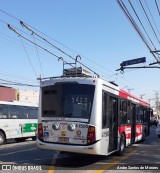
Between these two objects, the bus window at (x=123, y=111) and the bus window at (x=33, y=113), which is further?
the bus window at (x=33, y=113)

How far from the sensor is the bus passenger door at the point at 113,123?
552 inches

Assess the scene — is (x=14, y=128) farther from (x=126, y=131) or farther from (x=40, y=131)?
(x=40, y=131)

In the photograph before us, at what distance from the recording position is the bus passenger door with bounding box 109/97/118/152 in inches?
552

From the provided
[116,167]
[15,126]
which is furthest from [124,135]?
[15,126]

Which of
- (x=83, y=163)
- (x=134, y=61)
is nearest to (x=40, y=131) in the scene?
(x=83, y=163)

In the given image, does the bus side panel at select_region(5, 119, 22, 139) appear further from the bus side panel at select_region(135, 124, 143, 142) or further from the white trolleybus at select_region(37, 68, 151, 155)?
the white trolleybus at select_region(37, 68, 151, 155)

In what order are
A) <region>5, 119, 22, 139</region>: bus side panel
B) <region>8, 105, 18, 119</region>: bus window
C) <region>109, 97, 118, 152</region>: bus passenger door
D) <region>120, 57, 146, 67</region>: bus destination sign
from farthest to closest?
<region>120, 57, 146, 67</region>: bus destination sign, <region>8, 105, 18, 119</region>: bus window, <region>5, 119, 22, 139</region>: bus side panel, <region>109, 97, 118, 152</region>: bus passenger door

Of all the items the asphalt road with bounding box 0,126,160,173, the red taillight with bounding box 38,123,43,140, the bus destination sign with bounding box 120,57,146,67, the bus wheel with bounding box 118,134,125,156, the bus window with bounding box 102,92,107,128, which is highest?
the bus destination sign with bounding box 120,57,146,67

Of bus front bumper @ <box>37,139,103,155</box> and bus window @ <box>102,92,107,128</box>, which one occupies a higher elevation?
bus window @ <box>102,92,107,128</box>

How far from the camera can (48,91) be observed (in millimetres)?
13172

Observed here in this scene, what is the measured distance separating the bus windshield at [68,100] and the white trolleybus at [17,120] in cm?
1148

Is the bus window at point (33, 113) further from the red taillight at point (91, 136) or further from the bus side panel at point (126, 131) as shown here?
the red taillight at point (91, 136)

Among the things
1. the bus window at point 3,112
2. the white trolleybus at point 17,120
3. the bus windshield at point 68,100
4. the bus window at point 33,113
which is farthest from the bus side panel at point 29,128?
the bus windshield at point 68,100

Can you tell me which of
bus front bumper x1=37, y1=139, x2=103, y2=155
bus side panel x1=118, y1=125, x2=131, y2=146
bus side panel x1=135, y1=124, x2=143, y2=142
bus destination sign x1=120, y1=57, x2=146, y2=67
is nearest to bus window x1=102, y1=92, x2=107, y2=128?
bus front bumper x1=37, y1=139, x2=103, y2=155
